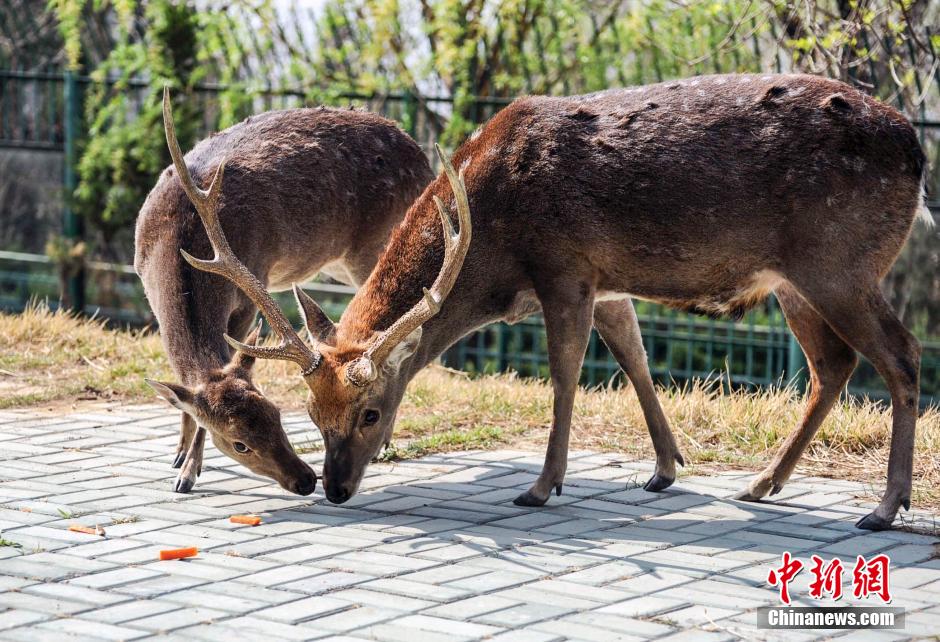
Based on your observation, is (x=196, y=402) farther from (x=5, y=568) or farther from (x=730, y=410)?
(x=730, y=410)

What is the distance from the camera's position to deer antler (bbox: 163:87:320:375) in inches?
239

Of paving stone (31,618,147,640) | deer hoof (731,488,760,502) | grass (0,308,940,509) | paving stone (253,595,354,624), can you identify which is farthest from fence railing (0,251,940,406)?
paving stone (31,618,147,640)

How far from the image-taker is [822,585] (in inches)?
194

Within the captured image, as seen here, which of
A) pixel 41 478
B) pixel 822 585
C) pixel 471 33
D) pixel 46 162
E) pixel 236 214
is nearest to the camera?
pixel 822 585

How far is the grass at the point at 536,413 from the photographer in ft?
23.6

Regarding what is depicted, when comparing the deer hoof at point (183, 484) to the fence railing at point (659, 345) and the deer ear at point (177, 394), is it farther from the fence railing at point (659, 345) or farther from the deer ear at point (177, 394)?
the fence railing at point (659, 345)

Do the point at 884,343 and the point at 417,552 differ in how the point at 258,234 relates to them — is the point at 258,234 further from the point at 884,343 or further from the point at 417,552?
the point at 884,343

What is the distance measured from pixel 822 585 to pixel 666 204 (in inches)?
80.5

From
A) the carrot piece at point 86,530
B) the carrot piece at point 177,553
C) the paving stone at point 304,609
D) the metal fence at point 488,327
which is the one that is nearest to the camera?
the paving stone at point 304,609

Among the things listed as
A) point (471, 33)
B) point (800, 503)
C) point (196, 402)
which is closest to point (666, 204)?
point (800, 503)

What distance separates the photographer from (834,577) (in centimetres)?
498

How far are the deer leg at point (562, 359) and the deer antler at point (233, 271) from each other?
3.67 feet

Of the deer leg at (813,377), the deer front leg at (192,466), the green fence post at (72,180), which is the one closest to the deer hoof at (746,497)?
the deer leg at (813,377)

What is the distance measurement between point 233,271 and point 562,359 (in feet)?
5.14
